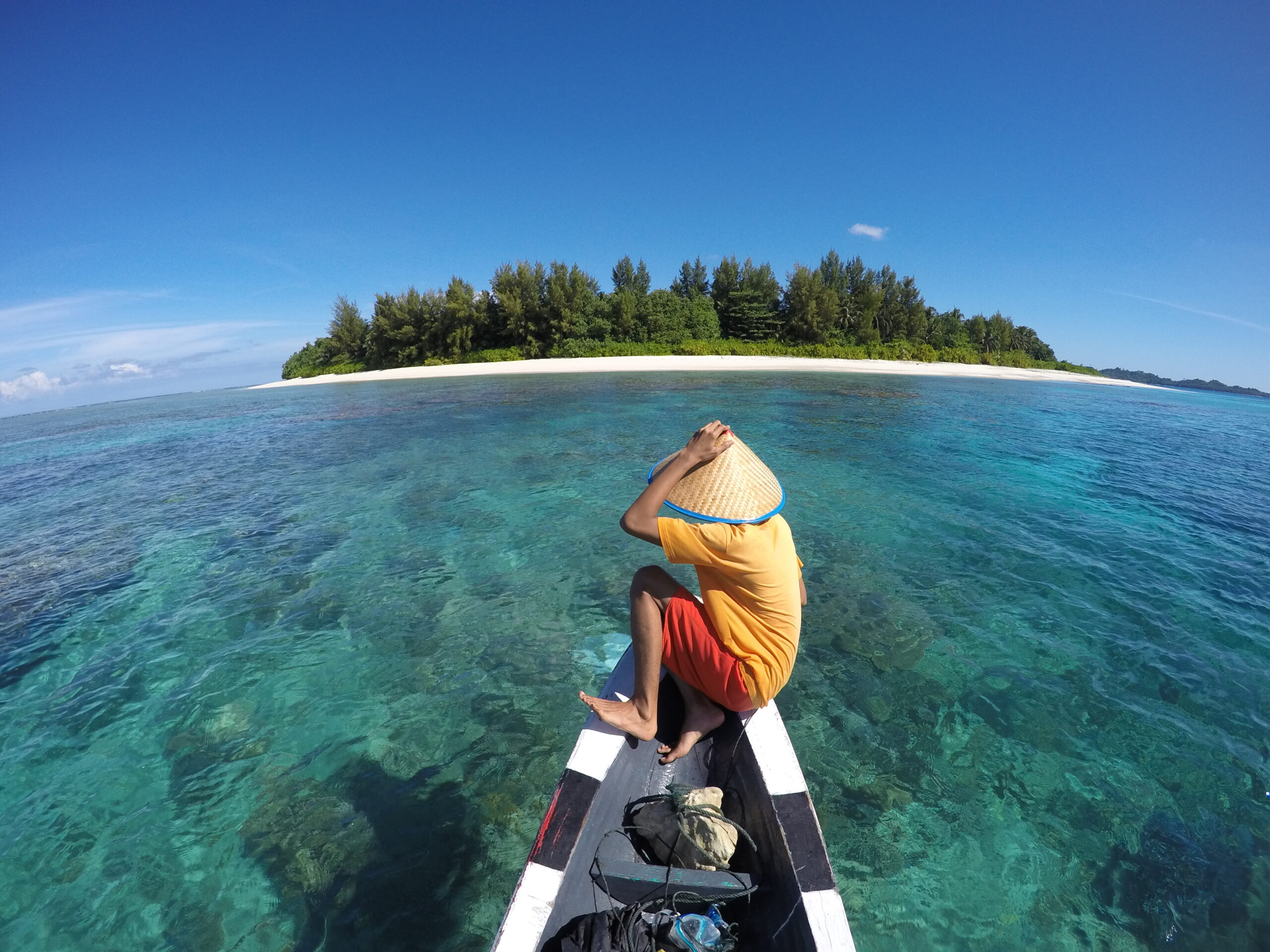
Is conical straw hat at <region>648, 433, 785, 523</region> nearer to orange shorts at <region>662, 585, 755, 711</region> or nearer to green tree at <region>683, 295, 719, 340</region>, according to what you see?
orange shorts at <region>662, 585, 755, 711</region>

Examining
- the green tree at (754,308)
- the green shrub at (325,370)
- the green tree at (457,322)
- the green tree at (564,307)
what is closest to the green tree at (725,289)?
the green tree at (754,308)

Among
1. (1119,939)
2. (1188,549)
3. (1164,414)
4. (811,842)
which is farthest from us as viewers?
(1164,414)

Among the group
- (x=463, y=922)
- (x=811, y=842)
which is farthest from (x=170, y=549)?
(x=811, y=842)

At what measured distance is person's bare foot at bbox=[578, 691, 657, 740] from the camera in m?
2.50

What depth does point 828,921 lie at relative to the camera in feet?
5.55

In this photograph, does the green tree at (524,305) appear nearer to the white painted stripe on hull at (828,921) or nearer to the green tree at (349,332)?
the green tree at (349,332)

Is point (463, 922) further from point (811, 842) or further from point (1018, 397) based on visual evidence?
point (1018, 397)

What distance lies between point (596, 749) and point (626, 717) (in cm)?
23

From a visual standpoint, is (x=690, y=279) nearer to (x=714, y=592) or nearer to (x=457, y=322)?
(x=457, y=322)

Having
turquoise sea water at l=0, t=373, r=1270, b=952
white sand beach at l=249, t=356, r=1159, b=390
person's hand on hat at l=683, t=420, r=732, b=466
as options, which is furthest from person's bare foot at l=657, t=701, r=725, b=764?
white sand beach at l=249, t=356, r=1159, b=390

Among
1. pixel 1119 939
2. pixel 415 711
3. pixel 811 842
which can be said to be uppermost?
pixel 811 842

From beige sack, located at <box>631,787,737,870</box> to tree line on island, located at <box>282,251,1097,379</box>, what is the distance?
45045 millimetres

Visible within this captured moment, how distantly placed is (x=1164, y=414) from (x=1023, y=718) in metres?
31.7

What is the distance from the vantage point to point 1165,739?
3791 millimetres
